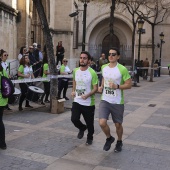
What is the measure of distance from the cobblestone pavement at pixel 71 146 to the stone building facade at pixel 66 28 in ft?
27.2

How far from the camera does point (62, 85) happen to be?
1281 centimetres

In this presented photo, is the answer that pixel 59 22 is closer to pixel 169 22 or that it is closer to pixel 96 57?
pixel 96 57

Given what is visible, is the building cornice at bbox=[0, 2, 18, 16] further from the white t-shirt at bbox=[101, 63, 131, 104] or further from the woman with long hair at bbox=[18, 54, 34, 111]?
the white t-shirt at bbox=[101, 63, 131, 104]

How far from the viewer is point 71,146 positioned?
257 inches

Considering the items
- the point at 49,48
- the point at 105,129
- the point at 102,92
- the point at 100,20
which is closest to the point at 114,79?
the point at 102,92

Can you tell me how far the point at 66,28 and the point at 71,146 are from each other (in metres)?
20.7

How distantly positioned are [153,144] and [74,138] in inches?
67.0

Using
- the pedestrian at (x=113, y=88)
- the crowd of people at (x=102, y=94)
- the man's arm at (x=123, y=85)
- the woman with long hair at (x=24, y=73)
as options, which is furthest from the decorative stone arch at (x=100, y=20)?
the man's arm at (x=123, y=85)

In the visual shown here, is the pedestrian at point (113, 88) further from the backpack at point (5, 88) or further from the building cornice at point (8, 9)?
the building cornice at point (8, 9)

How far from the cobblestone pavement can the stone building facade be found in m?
8.29

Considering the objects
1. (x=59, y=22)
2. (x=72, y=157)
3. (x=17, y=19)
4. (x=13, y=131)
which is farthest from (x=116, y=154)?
(x=59, y=22)

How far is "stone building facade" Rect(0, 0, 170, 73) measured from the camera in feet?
56.3

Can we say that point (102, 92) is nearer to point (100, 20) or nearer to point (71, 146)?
point (71, 146)

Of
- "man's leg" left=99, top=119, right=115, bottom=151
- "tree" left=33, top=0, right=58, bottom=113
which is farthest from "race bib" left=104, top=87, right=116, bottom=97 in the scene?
"tree" left=33, top=0, right=58, bottom=113
